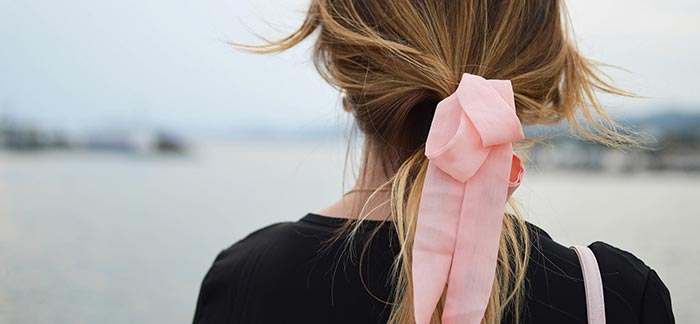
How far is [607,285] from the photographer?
960 mm

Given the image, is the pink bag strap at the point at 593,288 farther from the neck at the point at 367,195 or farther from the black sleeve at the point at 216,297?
the black sleeve at the point at 216,297

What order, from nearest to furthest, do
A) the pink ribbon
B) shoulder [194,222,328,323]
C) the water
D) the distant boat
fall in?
the pink ribbon → shoulder [194,222,328,323] → the water → the distant boat

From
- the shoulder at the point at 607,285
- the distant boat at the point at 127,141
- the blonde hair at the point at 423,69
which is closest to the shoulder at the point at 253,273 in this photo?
the blonde hair at the point at 423,69

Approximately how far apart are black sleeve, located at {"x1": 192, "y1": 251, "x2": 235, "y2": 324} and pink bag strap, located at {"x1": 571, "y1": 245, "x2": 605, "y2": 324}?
527mm

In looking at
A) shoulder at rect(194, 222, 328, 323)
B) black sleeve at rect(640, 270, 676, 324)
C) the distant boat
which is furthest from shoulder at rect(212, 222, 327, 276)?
the distant boat

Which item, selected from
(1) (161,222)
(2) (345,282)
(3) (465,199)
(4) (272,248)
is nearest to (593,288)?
(3) (465,199)

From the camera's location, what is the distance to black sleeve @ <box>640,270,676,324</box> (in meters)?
0.95

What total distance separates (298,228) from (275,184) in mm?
13076

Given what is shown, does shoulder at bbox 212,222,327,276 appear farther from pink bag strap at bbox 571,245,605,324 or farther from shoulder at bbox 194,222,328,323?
pink bag strap at bbox 571,245,605,324

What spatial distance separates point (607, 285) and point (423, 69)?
392 mm

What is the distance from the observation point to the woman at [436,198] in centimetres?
93

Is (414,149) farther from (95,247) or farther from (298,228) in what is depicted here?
(95,247)

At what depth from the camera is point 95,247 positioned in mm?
6734

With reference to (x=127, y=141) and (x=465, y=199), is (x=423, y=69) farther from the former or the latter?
(x=127, y=141)
